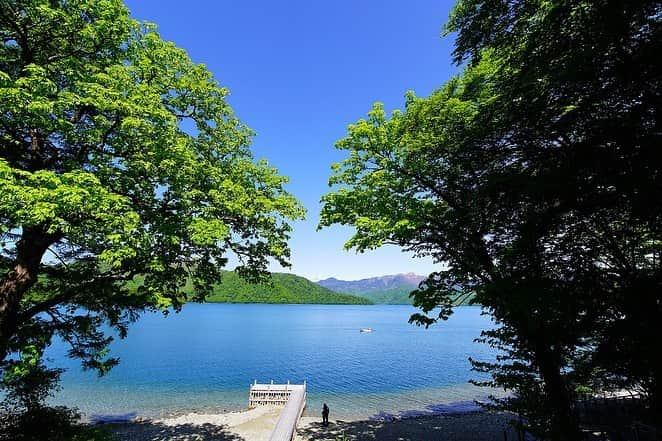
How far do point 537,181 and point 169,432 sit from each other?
24.6 metres

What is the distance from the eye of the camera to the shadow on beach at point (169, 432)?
1788 centimetres

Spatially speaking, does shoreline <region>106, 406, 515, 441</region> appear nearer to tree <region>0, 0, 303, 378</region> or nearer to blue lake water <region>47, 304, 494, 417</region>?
blue lake water <region>47, 304, 494, 417</region>

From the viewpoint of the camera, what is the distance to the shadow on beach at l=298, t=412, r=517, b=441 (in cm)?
1834

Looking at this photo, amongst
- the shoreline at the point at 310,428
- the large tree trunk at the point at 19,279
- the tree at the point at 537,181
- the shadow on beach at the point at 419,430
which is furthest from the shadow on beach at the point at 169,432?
the tree at the point at 537,181

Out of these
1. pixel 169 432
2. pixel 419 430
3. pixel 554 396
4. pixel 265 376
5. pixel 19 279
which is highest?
pixel 19 279

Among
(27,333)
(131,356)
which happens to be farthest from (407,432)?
(131,356)

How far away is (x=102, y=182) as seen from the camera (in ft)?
27.2

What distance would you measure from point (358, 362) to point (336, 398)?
19083 mm

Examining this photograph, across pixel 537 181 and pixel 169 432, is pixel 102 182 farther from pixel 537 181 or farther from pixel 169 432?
pixel 169 432

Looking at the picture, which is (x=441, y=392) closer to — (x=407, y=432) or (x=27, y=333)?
(x=407, y=432)

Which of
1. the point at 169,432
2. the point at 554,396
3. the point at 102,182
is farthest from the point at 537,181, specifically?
the point at 169,432

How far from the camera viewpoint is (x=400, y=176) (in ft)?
40.4

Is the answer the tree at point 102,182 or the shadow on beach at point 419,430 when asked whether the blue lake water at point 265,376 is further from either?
the tree at point 102,182

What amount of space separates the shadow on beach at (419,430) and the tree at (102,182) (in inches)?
555
